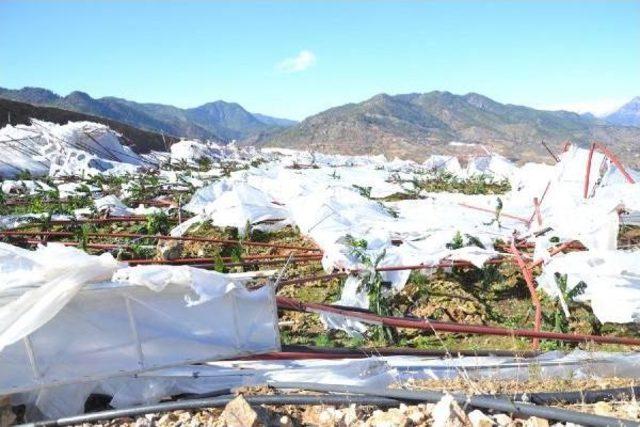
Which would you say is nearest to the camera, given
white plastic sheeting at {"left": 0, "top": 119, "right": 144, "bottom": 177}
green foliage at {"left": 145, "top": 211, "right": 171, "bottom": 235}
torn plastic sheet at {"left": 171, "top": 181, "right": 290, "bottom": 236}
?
torn plastic sheet at {"left": 171, "top": 181, "right": 290, "bottom": 236}

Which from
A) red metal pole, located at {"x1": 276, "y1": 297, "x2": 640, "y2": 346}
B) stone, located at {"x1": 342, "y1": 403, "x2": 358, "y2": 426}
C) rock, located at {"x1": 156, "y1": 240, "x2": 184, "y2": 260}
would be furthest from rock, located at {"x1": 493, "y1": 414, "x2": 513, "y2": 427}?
rock, located at {"x1": 156, "y1": 240, "x2": 184, "y2": 260}

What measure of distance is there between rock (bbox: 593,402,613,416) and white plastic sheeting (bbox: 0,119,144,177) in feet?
42.8

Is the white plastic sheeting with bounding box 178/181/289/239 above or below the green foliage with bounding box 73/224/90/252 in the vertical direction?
above

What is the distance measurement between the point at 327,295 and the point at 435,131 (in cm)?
7064

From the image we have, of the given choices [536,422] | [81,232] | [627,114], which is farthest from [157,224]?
[627,114]

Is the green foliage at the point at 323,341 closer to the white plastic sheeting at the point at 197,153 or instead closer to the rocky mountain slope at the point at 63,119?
the white plastic sheeting at the point at 197,153

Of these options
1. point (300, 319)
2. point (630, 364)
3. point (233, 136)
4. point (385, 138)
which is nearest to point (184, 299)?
point (300, 319)

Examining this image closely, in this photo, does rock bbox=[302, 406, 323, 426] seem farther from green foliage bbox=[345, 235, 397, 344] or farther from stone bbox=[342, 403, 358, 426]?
green foliage bbox=[345, 235, 397, 344]

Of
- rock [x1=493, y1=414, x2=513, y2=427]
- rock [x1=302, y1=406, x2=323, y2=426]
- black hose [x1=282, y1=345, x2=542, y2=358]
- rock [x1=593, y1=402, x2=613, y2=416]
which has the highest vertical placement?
rock [x1=493, y1=414, x2=513, y2=427]

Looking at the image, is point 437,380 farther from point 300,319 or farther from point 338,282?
point 338,282

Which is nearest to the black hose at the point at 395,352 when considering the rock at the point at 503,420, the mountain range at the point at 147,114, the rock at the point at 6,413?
the rock at the point at 503,420

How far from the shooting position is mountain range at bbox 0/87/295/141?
62.8 metres

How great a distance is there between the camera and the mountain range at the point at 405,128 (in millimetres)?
54844

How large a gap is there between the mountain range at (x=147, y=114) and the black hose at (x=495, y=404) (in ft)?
103
